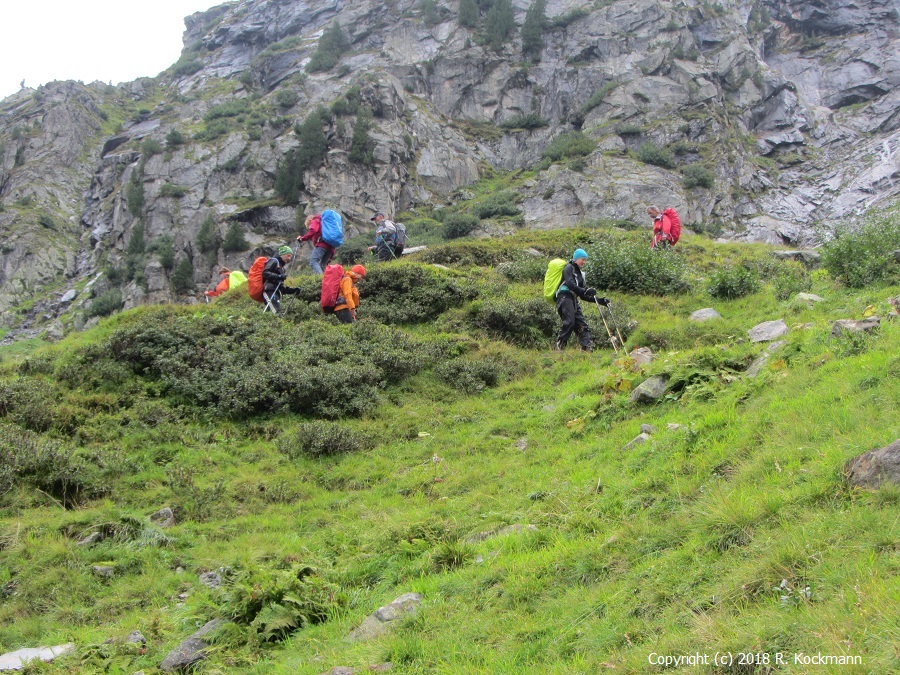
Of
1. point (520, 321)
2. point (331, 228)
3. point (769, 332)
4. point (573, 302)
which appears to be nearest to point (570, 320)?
point (573, 302)

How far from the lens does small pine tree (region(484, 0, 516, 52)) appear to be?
77.6 m

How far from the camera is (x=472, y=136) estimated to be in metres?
71.7

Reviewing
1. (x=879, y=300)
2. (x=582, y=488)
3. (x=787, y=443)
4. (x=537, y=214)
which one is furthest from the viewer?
(x=537, y=214)

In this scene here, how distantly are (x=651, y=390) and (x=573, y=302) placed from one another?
530cm

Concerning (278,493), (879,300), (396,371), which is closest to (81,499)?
(278,493)

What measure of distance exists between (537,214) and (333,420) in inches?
1696

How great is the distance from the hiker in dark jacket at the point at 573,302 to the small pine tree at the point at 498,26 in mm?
72486

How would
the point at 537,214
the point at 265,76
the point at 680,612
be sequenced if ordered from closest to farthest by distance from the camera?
1. the point at 680,612
2. the point at 537,214
3. the point at 265,76

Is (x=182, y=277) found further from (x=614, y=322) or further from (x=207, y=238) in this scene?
(x=614, y=322)

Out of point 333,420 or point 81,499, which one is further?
point 333,420

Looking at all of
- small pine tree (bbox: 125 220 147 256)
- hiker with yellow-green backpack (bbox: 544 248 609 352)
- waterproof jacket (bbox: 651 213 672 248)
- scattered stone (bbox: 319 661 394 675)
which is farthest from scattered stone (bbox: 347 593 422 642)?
small pine tree (bbox: 125 220 147 256)

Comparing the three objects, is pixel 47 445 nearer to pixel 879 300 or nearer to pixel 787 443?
pixel 787 443

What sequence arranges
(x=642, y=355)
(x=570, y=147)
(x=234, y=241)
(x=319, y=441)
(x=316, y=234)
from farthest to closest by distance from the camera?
(x=570, y=147) → (x=234, y=241) → (x=316, y=234) → (x=642, y=355) → (x=319, y=441)

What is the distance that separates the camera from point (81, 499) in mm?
8242
